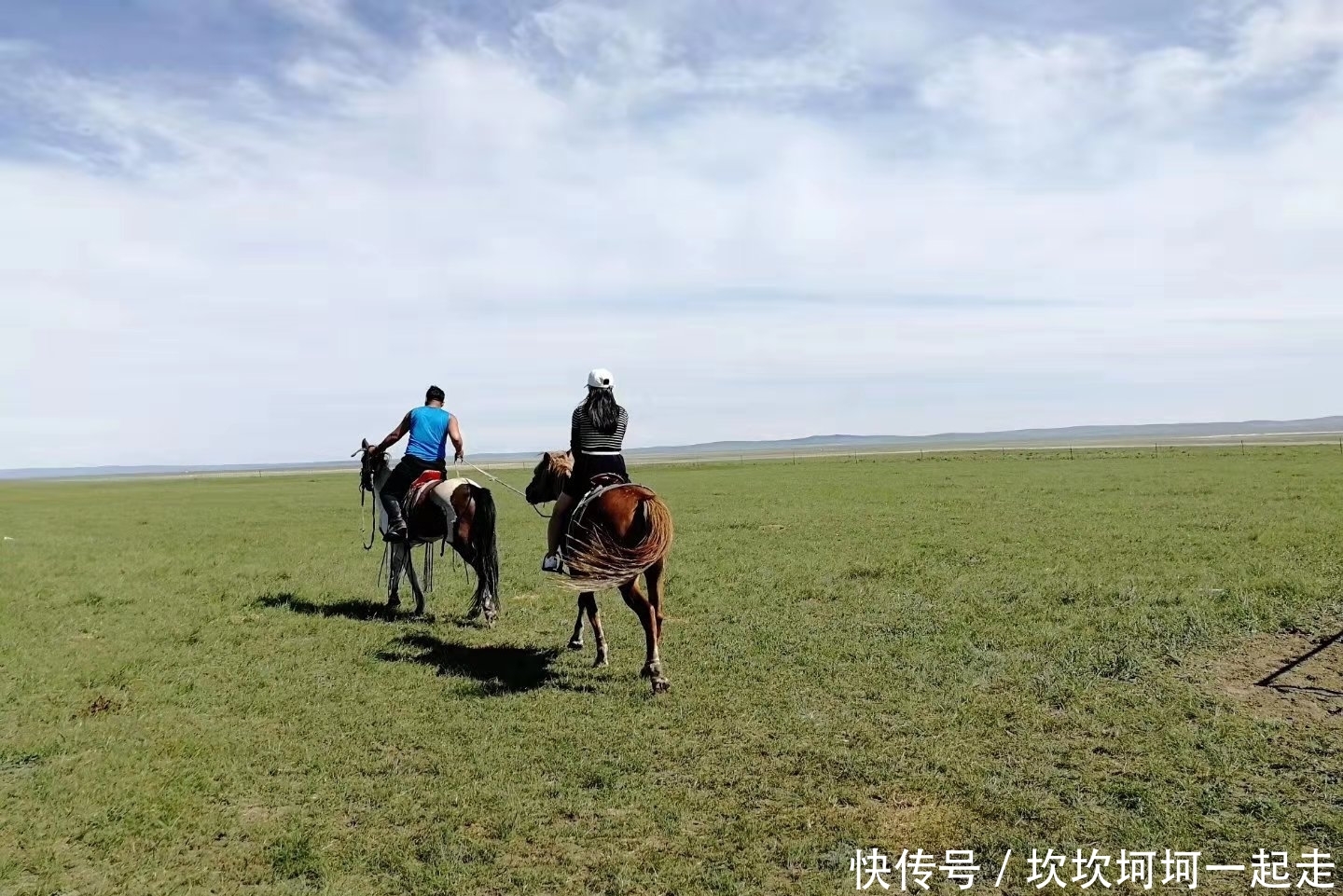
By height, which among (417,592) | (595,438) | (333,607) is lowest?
(333,607)

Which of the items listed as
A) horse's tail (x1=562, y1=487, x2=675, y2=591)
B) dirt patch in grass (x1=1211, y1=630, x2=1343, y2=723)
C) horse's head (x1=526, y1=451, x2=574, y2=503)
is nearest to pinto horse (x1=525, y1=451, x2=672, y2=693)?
horse's tail (x1=562, y1=487, x2=675, y2=591)

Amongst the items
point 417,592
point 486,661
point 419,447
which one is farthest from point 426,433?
point 486,661

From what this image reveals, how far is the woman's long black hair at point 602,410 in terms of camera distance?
9172 mm

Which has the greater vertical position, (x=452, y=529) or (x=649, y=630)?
(x=452, y=529)

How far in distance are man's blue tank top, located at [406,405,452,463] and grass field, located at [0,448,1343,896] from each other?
2.33 metres

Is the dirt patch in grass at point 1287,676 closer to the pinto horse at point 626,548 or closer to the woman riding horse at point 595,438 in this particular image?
the pinto horse at point 626,548

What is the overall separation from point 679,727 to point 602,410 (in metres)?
3.22

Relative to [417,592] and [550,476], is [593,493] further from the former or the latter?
[417,592]

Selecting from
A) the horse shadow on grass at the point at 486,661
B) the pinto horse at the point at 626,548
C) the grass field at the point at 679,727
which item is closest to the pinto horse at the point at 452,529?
the grass field at the point at 679,727

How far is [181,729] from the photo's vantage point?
794cm

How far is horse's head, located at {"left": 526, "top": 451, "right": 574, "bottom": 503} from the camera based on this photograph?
34.4ft

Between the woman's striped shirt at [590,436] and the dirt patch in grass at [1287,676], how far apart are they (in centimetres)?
603

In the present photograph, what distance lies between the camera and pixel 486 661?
33.1 ft

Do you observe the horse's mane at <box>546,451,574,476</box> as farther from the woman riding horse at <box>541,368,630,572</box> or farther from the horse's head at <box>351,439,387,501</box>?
the horse's head at <box>351,439,387,501</box>
